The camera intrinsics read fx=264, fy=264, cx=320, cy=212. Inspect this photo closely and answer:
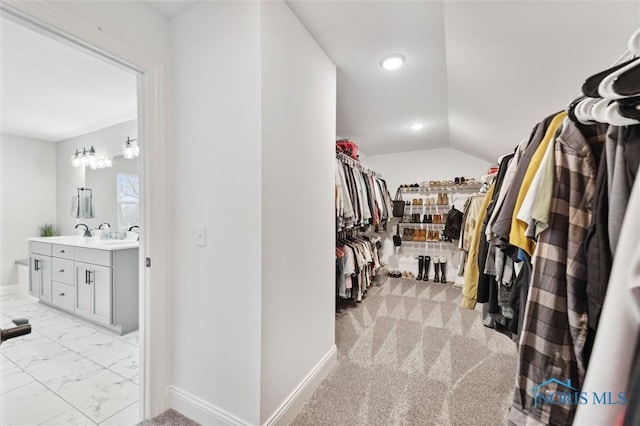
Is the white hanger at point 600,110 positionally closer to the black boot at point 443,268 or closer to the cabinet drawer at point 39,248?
the black boot at point 443,268

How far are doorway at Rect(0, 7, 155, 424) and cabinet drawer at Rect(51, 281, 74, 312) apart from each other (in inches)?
1.1

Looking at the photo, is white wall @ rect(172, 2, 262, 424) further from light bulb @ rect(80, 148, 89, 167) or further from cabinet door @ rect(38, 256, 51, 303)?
light bulb @ rect(80, 148, 89, 167)

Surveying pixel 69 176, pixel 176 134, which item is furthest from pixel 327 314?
pixel 69 176

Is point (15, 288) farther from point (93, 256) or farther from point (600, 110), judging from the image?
point (600, 110)

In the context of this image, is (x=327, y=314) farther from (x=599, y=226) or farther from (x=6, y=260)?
(x=6, y=260)

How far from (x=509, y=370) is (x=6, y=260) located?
6.39 metres

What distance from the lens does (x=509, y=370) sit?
1.98 meters

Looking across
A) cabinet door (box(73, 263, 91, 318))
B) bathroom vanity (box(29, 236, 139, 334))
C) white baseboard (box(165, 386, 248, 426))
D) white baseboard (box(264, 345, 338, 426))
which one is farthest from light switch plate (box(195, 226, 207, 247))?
cabinet door (box(73, 263, 91, 318))

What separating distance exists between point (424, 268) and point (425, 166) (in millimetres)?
1827

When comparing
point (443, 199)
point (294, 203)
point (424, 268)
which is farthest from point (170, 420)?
point (443, 199)

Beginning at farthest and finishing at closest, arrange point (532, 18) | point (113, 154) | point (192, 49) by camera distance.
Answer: point (113, 154) → point (192, 49) → point (532, 18)

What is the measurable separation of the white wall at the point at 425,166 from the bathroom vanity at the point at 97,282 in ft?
13.5

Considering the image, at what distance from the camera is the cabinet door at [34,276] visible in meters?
3.40

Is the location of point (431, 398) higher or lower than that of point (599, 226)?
lower
